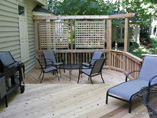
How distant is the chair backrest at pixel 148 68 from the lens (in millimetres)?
3570

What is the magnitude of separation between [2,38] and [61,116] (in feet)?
9.01

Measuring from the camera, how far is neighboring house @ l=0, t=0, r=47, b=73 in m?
4.55

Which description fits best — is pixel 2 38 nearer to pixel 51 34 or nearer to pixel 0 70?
pixel 0 70

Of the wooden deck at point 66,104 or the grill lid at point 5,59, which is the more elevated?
the grill lid at point 5,59

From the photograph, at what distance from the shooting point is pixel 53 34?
23.2ft

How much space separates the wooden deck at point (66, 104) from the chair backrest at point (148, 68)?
1.97 ft

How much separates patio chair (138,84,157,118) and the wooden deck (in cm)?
31

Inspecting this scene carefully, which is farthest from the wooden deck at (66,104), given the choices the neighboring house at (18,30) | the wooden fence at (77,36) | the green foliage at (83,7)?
the green foliage at (83,7)

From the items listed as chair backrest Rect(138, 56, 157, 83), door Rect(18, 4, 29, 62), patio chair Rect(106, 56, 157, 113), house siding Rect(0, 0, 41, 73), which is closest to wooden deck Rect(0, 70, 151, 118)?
patio chair Rect(106, 56, 157, 113)

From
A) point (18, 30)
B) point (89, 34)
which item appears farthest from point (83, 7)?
point (18, 30)

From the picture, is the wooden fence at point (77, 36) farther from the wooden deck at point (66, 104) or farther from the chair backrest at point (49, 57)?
the wooden deck at point (66, 104)

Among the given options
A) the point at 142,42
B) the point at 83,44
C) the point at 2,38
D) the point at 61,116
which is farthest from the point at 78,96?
the point at 142,42

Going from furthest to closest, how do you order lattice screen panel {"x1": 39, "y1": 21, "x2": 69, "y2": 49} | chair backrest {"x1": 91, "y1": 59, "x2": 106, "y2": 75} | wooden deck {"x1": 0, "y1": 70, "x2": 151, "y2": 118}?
1. lattice screen panel {"x1": 39, "y1": 21, "x2": 69, "y2": 49}
2. chair backrest {"x1": 91, "y1": 59, "x2": 106, "y2": 75}
3. wooden deck {"x1": 0, "y1": 70, "x2": 151, "y2": 118}

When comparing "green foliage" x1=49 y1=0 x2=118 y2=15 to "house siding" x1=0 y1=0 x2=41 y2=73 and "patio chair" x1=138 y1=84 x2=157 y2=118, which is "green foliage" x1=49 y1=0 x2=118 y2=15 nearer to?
"house siding" x1=0 y1=0 x2=41 y2=73
